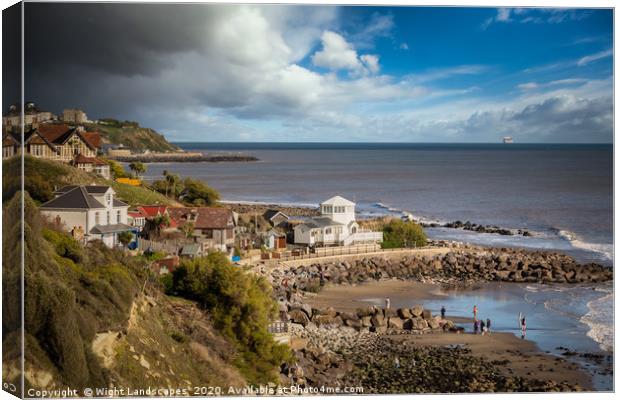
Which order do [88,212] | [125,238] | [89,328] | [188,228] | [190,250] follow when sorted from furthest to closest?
[188,228], [190,250], [125,238], [88,212], [89,328]

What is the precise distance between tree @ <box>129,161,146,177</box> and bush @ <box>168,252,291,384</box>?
2.95m

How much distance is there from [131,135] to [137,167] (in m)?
1.24

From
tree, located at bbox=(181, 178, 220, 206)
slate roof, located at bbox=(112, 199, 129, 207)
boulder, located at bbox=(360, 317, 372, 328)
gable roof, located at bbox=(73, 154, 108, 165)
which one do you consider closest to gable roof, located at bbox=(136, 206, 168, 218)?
slate roof, located at bbox=(112, 199, 129, 207)

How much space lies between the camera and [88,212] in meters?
11.8

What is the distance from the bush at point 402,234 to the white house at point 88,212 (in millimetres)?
9489

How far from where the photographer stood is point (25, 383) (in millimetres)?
9594

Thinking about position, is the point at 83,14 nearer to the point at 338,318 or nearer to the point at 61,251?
the point at 61,251

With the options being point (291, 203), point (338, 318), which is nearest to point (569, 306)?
point (338, 318)

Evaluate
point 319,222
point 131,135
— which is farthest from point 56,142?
point 319,222

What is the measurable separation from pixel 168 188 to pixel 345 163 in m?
13.2

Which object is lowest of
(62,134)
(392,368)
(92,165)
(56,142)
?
(392,368)

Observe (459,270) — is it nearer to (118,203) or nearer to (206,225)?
(206,225)

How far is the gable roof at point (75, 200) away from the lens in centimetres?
1127

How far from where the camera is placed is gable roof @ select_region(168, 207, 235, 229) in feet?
45.8
